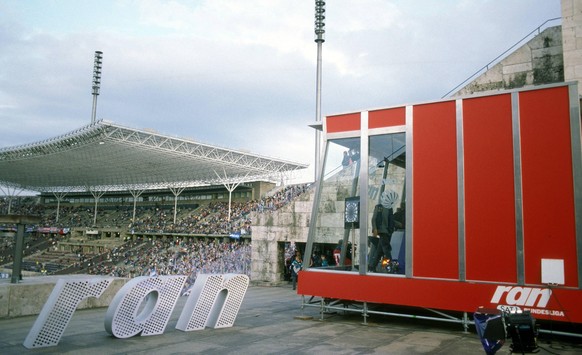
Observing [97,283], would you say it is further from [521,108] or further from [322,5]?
[322,5]

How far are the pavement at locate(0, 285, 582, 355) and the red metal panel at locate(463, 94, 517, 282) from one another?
1360 millimetres

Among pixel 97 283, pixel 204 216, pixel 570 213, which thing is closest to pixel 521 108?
pixel 570 213

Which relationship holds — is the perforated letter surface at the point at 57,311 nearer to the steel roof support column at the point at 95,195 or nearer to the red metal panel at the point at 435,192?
the red metal panel at the point at 435,192

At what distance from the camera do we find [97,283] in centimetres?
777

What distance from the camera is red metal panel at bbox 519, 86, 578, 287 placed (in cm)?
Result: 741

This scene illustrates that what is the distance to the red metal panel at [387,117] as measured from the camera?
30.9ft

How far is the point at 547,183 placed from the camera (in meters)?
7.68

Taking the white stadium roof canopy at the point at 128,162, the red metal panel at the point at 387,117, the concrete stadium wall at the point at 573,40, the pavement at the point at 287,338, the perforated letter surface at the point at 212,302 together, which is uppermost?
the white stadium roof canopy at the point at 128,162

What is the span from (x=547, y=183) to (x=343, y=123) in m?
4.37

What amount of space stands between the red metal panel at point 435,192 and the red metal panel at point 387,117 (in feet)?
0.98

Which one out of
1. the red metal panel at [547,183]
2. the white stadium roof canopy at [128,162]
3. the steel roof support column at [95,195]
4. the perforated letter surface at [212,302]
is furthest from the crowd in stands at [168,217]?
the red metal panel at [547,183]

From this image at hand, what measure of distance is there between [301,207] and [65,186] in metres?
59.9

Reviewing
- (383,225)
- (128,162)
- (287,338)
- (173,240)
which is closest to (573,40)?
(383,225)

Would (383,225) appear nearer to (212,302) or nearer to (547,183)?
(547,183)
